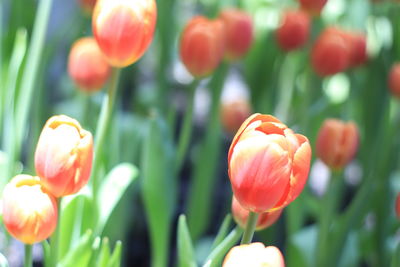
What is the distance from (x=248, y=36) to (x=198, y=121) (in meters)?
0.62

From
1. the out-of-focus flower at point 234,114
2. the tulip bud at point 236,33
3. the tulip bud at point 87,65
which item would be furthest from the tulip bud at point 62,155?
the out-of-focus flower at point 234,114

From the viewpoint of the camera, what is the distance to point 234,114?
4.04 feet

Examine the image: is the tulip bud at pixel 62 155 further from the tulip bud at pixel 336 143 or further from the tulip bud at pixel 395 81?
the tulip bud at pixel 395 81

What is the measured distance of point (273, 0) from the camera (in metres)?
1.40

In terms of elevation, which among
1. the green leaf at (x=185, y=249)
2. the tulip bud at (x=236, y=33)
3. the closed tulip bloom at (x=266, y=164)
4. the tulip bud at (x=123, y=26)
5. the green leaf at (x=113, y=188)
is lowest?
Answer: the green leaf at (x=185, y=249)

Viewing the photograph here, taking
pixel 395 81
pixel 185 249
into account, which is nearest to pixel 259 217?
pixel 185 249

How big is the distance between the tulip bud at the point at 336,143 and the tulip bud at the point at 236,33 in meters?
0.27

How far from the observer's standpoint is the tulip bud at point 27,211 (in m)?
0.60

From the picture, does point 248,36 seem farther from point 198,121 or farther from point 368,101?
point 198,121

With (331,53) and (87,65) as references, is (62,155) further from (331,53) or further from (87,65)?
(331,53)

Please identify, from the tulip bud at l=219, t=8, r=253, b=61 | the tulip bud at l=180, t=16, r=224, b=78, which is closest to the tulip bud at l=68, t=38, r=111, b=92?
the tulip bud at l=180, t=16, r=224, b=78

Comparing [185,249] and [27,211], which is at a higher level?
[27,211]

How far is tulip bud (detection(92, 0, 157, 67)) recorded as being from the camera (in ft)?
2.26

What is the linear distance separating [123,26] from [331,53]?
0.40m
